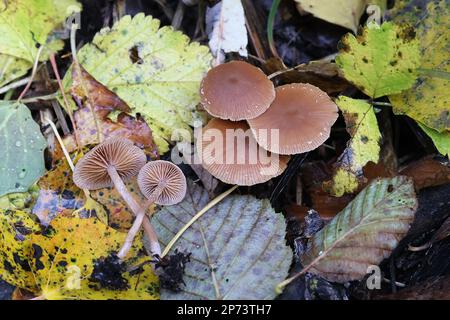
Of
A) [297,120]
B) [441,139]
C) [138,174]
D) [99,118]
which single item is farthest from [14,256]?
[441,139]

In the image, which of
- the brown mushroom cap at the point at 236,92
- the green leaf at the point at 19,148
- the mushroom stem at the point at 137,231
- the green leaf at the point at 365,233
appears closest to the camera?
the green leaf at the point at 365,233

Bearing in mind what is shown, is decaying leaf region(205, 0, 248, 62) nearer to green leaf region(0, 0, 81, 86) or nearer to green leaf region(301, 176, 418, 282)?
green leaf region(0, 0, 81, 86)

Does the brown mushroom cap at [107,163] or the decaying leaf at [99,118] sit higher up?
the decaying leaf at [99,118]

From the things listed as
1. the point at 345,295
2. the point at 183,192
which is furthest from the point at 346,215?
the point at 183,192

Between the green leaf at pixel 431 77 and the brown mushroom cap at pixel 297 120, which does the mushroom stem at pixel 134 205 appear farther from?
the green leaf at pixel 431 77

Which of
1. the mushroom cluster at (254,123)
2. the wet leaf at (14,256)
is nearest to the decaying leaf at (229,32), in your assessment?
the mushroom cluster at (254,123)
